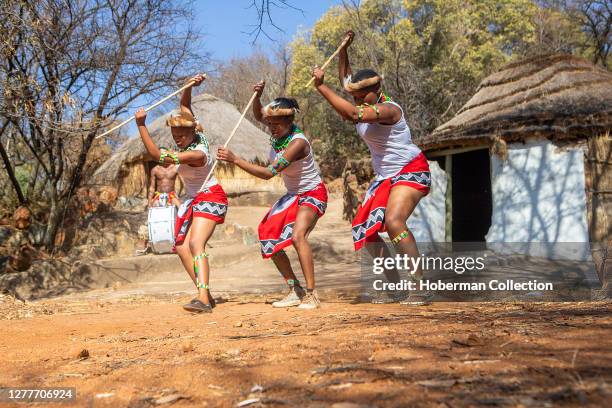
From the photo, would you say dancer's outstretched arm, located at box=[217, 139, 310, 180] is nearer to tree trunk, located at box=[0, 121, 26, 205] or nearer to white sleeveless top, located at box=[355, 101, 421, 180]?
white sleeveless top, located at box=[355, 101, 421, 180]

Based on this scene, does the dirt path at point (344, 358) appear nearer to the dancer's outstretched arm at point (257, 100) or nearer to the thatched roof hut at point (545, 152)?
the dancer's outstretched arm at point (257, 100)

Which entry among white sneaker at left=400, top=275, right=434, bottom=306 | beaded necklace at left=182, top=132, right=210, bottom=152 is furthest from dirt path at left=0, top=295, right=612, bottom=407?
beaded necklace at left=182, top=132, right=210, bottom=152

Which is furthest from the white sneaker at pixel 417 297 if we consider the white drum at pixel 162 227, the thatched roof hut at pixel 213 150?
the thatched roof hut at pixel 213 150

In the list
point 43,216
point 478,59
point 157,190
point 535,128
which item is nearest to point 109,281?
point 157,190

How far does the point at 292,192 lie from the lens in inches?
200

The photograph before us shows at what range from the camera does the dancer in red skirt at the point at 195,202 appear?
5.00 m

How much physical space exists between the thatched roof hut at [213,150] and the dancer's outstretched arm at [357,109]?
1416 centimetres

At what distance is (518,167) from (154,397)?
9119 millimetres

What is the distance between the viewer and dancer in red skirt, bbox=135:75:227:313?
5.00 m

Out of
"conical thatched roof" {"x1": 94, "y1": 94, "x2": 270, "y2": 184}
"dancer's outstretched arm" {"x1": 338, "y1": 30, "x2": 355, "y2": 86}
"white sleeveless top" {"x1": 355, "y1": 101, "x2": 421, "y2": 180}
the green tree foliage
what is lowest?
"white sleeveless top" {"x1": 355, "y1": 101, "x2": 421, "y2": 180}

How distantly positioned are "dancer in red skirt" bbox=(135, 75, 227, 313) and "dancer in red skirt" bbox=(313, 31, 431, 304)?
1.26 metres

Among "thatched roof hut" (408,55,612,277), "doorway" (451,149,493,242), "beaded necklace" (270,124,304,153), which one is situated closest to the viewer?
"beaded necklace" (270,124,304,153)

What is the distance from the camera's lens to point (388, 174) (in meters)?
4.80

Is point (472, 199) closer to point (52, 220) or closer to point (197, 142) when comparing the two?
point (52, 220)
